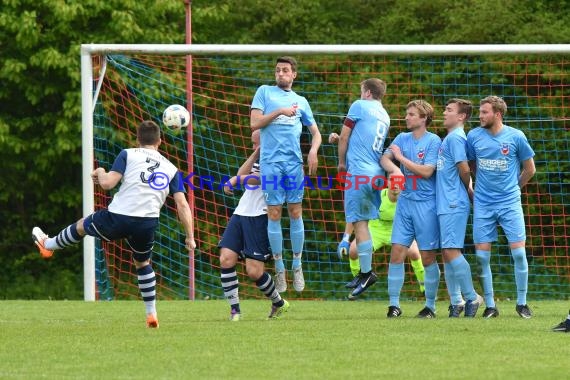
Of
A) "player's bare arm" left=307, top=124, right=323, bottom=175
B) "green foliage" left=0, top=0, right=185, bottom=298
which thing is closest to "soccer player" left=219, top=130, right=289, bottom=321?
"player's bare arm" left=307, top=124, right=323, bottom=175

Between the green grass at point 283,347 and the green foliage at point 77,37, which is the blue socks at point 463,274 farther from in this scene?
the green foliage at point 77,37

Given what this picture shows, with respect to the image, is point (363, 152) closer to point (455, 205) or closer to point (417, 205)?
point (417, 205)

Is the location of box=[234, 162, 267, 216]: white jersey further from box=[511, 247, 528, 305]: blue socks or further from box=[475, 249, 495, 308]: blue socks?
box=[511, 247, 528, 305]: blue socks

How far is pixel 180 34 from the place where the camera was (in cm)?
2025

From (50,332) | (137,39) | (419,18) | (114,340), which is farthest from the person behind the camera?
(419,18)

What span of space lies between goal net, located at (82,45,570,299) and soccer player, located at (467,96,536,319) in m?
5.01

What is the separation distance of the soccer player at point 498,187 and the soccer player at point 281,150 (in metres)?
1.48

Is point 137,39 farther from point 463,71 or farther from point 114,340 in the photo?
point 114,340

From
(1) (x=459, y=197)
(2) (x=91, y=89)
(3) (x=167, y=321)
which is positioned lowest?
(3) (x=167, y=321)

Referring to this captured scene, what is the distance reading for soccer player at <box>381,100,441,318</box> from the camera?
10.9m

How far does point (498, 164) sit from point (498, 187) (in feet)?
0.66

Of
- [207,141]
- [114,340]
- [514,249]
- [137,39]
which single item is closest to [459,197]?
[514,249]

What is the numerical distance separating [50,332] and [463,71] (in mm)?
9268

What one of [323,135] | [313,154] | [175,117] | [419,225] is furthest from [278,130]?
[323,135]
